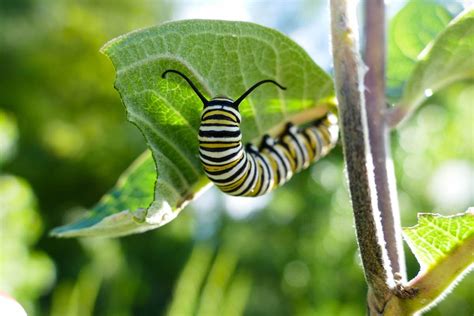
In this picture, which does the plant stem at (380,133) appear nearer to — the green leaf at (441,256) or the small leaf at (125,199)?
the green leaf at (441,256)

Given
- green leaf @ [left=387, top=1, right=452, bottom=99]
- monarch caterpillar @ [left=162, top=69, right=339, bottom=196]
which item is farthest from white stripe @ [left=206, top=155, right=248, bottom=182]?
green leaf @ [left=387, top=1, right=452, bottom=99]

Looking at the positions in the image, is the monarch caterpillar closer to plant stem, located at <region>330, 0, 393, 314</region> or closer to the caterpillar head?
the caterpillar head

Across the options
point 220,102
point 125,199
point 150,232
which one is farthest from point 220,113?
point 150,232

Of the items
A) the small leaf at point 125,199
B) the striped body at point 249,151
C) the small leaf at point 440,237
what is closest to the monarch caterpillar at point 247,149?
the striped body at point 249,151

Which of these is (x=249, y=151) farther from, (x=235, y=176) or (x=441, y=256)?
Answer: (x=441, y=256)

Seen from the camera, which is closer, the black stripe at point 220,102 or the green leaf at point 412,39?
the black stripe at point 220,102

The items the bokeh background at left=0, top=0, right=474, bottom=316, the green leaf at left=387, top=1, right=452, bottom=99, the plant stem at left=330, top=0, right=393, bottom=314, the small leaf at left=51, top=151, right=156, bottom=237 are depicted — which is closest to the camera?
the plant stem at left=330, top=0, right=393, bottom=314
